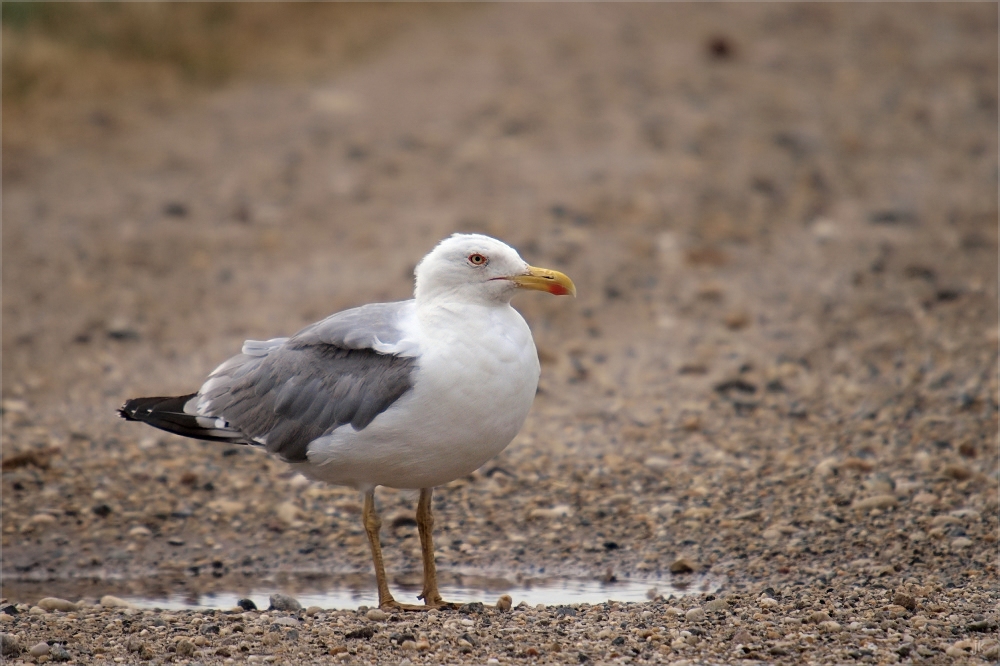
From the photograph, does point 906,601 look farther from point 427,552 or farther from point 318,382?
point 318,382

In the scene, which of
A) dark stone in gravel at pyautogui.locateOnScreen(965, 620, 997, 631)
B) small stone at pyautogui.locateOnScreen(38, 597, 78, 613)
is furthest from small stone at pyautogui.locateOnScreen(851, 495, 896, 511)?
small stone at pyautogui.locateOnScreen(38, 597, 78, 613)

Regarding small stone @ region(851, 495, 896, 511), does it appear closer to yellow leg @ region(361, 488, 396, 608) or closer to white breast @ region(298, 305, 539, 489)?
white breast @ region(298, 305, 539, 489)

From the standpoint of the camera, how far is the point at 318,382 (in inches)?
247

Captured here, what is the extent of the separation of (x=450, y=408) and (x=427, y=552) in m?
1.07

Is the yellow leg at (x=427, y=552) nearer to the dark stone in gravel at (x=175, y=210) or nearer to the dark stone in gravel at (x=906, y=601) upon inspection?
the dark stone in gravel at (x=906, y=601)

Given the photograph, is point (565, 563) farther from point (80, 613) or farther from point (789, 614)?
point (80, 613)

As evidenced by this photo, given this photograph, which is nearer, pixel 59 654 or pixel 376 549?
pixel 59 654

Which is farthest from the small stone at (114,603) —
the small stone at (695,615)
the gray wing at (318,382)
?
the small stone at (695,615)

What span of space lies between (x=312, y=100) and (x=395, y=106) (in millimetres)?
1077

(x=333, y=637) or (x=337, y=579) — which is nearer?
(x=333, y=637)

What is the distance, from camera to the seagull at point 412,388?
5.79 metres

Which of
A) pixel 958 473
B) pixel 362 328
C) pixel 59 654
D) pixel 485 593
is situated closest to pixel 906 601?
pixel 958 473

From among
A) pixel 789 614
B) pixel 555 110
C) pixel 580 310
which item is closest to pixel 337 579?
pixel 789 614

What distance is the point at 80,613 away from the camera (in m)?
6.02
